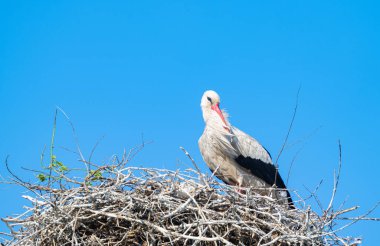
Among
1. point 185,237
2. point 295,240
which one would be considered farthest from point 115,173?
point 295,240

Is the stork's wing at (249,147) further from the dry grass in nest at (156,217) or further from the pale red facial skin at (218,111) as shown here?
the dry grass in nest at (156,217)

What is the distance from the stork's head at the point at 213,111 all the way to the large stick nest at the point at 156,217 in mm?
2232

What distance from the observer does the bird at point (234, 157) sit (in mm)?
8273

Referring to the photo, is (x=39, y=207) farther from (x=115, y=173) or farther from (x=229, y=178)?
(x=229, y=178)

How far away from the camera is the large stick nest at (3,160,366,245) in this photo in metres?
5.86

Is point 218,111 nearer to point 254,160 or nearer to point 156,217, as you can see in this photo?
point 254,160

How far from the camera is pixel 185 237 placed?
5.63 m

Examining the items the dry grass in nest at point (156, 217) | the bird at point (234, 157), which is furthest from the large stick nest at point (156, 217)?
the bird at point (234, 157)

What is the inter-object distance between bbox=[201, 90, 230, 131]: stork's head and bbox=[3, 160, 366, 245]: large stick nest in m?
2.23

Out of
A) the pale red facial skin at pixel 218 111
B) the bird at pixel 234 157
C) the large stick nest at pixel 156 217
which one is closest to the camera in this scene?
the large stick nest at pixel 156 217

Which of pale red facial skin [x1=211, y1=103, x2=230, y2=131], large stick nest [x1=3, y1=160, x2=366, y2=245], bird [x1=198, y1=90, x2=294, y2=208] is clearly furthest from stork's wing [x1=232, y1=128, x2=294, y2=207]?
large stick nest [x1=3, y1=160, x2=366, y2=245]

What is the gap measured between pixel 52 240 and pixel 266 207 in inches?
66.7

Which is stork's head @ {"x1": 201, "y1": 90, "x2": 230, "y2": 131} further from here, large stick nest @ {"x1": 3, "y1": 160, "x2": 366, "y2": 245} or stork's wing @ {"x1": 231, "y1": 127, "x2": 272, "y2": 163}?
large stick nest @ {"x1": 3, "y1": 160, "x2": 366, "y2": 245}

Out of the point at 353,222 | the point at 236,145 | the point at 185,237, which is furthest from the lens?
the point at 236,145
